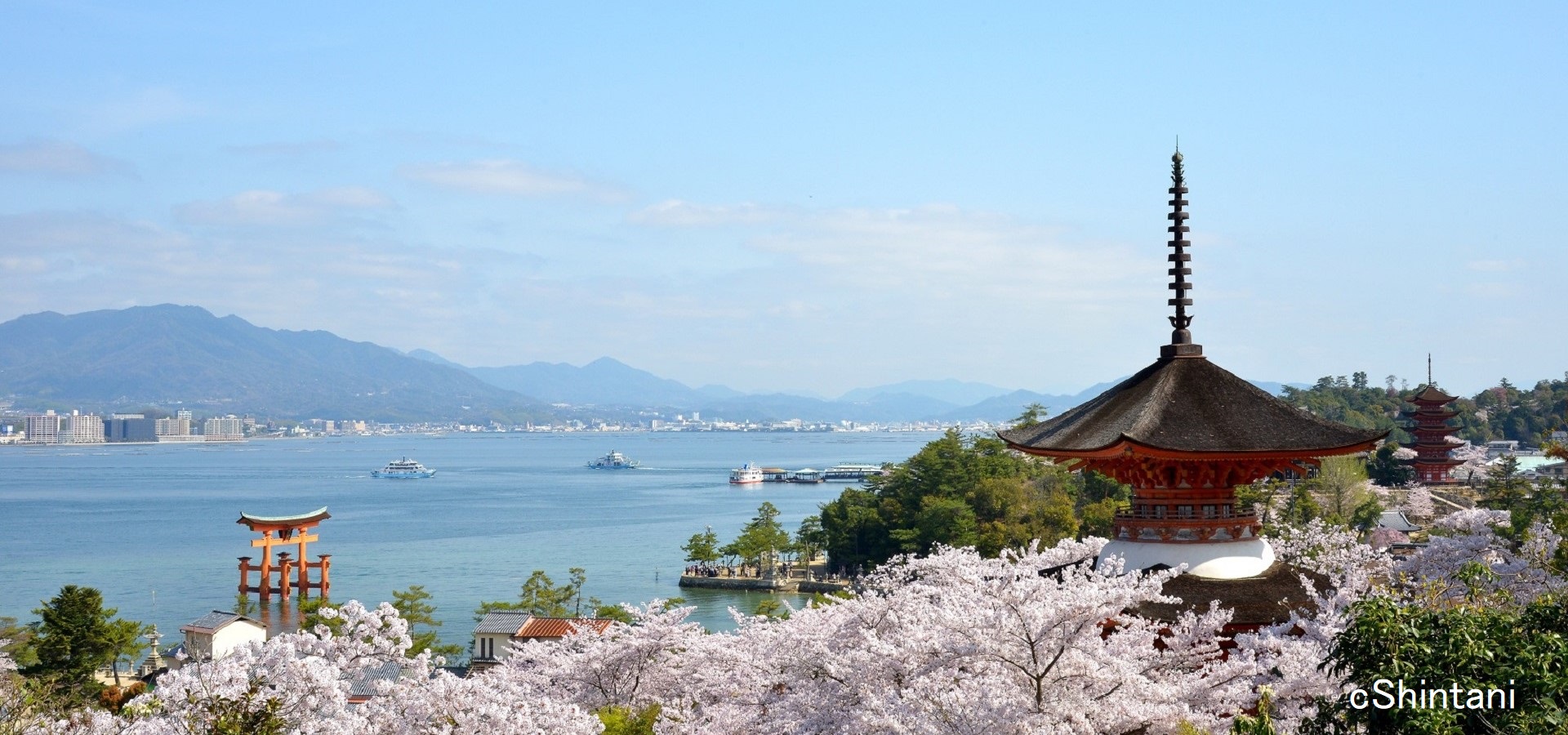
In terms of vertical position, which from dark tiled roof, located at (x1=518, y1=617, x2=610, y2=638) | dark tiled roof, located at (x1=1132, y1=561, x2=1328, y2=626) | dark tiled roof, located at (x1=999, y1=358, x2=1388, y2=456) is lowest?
dark tiled roof, located at (x1=518, y1=617, x2=610, y2=638)

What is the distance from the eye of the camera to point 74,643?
25609mm

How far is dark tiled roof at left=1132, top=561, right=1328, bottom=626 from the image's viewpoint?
31.4 ft

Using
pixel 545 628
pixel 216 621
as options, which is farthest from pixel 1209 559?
pixel 216 621

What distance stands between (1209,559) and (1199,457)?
0.93 meters

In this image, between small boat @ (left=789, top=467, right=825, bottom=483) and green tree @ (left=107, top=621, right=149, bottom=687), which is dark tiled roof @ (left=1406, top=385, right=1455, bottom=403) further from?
small boat @ (left=789, top=467, right=825, bottom=483)

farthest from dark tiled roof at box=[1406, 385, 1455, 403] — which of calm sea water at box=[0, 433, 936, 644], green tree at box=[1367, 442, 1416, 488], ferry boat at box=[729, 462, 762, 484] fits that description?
ferry boat at box=[729, 462, 762, 484]

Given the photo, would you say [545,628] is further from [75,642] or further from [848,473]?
[848,473]

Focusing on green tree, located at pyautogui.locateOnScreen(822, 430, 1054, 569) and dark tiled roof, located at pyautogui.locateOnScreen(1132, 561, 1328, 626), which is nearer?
dark tiled roof, located at pyautogui.locateOnScreen(1132, 561, 1328, 626)

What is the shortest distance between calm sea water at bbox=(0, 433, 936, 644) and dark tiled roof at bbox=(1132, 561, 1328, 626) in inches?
256

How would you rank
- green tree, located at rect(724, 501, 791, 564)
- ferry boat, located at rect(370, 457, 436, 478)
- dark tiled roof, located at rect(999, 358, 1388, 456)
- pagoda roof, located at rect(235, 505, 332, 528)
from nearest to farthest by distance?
dark tiled roof, located at rect(999, 358, 1388, 456), pagoda roof, located at rect(235, 505, 332, 528), green tree, located at rect(724, 501, 791, 564), ferry boat, located at rect(370, 457, 436, 478)

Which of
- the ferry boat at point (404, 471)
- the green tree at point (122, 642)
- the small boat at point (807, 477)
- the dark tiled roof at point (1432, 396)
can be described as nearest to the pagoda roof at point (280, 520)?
the green tree at point (122, 642)

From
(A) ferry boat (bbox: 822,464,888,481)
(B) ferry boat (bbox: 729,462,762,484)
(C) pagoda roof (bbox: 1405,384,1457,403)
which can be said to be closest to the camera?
(C) pagoda roof (bbox: 1405,384,1457,403)

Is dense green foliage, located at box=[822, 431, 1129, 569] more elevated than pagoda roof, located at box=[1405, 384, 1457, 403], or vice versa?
pagoda roof, located at box=[1405, 384, 1457, 403]

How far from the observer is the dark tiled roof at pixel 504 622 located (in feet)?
89.9
